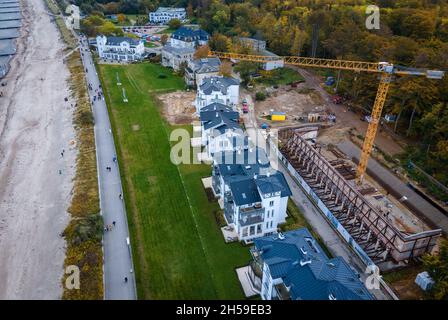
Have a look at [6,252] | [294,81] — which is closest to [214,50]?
[294,81]

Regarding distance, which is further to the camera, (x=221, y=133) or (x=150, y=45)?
(x=150, y=45)

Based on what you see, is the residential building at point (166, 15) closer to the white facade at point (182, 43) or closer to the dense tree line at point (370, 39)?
the dense tree line at point (370, 39)

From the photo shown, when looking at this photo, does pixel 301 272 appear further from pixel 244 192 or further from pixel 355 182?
pixel 355 182

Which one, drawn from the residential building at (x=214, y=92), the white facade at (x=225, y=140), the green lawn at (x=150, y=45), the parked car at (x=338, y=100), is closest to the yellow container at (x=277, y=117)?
the residential building at (x=214, y=92)

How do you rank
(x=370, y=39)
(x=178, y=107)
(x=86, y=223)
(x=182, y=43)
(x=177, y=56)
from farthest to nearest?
1. (x=182, y=43)
2. (x=177, y=56)
3. (x=178, y=107)
4. (x=370, y=39)
5. (x=86, y=223)

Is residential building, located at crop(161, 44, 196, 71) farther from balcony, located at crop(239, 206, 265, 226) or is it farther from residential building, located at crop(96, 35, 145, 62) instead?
balcony, located at crop(239, 206, 265, 226)

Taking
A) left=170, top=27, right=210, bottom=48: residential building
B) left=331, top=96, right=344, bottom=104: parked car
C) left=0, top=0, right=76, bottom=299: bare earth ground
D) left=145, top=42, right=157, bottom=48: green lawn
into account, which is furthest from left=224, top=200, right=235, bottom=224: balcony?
left=145, top=42, right=157, bottom=48: green lawn

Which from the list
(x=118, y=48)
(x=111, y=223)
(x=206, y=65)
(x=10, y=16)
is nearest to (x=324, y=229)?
(x=111, y=223)

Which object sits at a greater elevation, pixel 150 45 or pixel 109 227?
pixel 150 45
